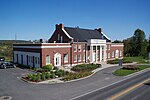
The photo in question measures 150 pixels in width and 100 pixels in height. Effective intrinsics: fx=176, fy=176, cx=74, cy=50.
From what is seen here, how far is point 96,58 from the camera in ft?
153

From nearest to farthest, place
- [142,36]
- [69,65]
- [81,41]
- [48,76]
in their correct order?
[48,76] < [69,65] < [81,41] < [142,36]

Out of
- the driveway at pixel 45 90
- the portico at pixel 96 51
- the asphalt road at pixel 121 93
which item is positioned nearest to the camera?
the asphalt road at pixel 121 93

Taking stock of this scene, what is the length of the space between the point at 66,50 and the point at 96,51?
10.0 m

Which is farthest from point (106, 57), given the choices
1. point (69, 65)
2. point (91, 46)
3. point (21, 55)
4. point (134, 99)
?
point (134, 99)

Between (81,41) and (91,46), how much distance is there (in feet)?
9.95

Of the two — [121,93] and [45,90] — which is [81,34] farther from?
[121,93]

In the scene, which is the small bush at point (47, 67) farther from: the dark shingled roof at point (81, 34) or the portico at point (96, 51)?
the portico at point (96, 51)

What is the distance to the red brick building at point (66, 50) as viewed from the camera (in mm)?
35622

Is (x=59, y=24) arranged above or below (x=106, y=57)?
above

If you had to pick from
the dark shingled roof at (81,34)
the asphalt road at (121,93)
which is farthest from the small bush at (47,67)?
Answer: the asphalt road at (121,93)

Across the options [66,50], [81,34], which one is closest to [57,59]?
[66,50]

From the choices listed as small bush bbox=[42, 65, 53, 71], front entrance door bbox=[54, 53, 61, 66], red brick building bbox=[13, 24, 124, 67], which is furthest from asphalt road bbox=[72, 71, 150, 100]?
front entrance door bbox=[54, 53, 61, 66]

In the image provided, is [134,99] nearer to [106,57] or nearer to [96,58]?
[96,58]

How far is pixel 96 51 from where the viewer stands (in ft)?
150
